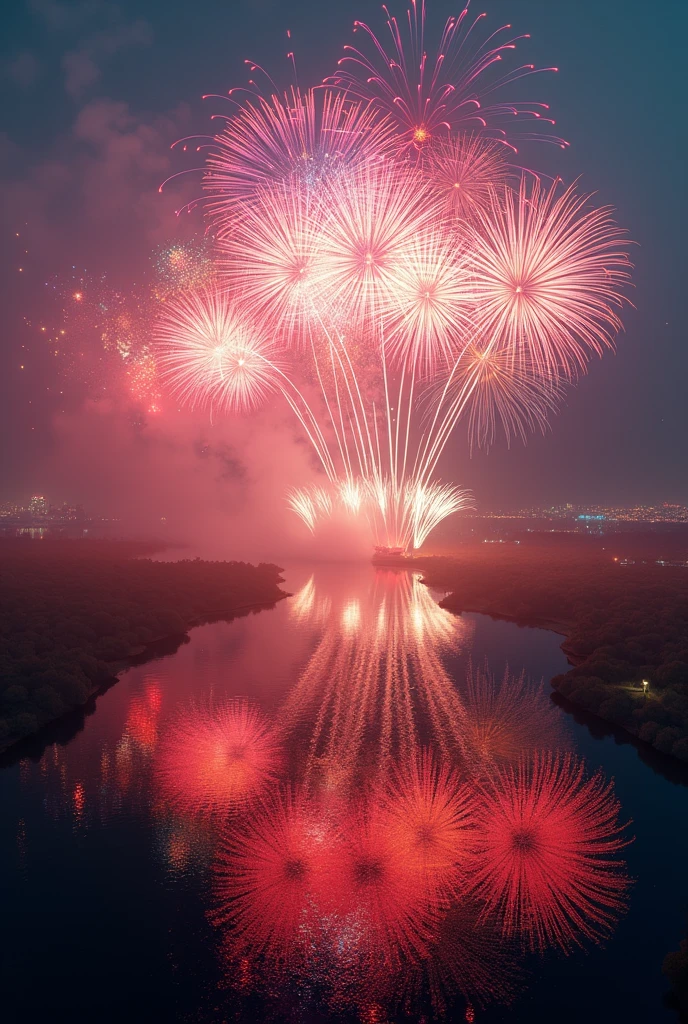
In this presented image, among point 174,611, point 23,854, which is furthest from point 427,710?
point 174,611

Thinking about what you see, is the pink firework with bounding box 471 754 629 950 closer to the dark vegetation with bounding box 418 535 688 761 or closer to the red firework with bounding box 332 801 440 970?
the red firework with bounding box 332 801 440 970

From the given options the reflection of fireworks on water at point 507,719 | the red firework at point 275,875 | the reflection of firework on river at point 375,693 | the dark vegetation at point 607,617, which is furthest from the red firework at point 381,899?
the dark vegetation at point 607,617

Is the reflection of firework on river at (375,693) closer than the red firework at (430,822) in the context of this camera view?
No

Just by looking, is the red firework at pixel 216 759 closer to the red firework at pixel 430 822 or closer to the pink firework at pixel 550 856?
the red firework at pixel 430 822

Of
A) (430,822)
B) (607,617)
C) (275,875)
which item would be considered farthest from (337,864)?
(607,617)

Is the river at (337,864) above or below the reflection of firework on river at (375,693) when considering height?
below

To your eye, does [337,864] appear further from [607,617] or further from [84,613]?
[607,617]

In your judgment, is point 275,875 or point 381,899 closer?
point 381,899
